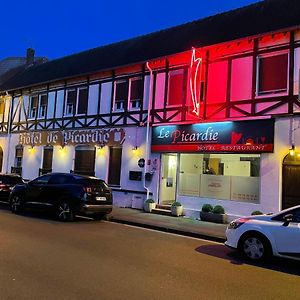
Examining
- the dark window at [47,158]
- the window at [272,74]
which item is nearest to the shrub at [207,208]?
the window at [272,74]

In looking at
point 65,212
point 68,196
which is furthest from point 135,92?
point 65,212

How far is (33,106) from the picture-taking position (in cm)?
2519

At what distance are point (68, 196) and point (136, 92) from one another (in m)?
7.03

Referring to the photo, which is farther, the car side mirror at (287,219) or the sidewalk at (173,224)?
the sidewalk at (173,224)

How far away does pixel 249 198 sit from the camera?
15094 mm

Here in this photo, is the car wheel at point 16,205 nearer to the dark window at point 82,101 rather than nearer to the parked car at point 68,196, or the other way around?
the parked car at point 68,196

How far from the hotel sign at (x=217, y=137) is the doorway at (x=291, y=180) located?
2.53ft

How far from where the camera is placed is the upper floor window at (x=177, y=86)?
1745cm

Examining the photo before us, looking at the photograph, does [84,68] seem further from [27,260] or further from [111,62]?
[27,260]

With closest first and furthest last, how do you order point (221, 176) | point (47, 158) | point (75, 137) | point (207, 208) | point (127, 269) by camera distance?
1. point (127, 269)
2. point (207, 208)
3. point (221, 176)
4. point (75, 137)
5. point (47, 158)

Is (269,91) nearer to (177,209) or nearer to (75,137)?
(177,209)

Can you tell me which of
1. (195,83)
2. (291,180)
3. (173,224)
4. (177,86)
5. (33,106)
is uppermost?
(33,106)

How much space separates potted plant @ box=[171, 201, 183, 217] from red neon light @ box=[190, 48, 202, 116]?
3745 millimetres

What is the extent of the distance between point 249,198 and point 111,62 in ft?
33.5
